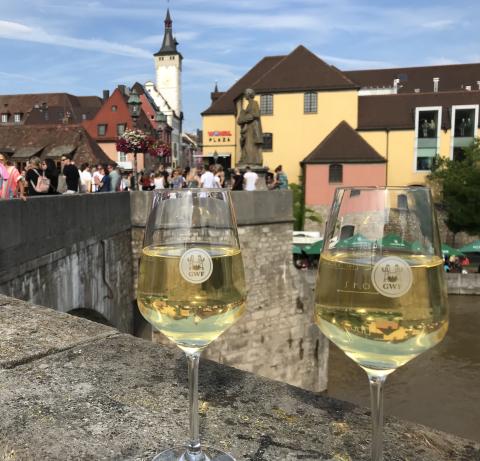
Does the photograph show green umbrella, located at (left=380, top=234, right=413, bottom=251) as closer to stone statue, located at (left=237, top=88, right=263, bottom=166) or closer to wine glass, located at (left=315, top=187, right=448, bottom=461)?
wine glass, located at (left=315, top=187, right=448, bottom=461)

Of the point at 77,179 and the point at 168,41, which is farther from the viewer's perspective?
the point at 168,41

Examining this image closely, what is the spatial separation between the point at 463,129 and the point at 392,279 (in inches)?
1603

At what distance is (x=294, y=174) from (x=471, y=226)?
12.2 m

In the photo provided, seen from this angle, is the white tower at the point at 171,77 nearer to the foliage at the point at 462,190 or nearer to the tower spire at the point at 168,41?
the tower spire at the point at 168,41

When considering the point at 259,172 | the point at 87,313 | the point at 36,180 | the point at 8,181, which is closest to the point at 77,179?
the point at 36,180

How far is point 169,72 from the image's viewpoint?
83.5m

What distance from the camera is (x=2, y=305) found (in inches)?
103

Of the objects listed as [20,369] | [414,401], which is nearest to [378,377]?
[20,369]

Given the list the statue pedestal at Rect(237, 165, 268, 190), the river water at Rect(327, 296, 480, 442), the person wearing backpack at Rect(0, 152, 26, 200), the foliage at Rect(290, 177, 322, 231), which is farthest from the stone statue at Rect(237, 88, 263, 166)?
the foliage at Rect(290, 177, 322, 231)

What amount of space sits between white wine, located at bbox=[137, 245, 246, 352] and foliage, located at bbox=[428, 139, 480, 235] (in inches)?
1352

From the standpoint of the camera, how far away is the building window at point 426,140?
37.3 meters

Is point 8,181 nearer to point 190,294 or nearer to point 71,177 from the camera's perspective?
point 71,177

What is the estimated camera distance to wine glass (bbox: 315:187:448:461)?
1079 mm

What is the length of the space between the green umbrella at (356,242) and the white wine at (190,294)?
0.29m
